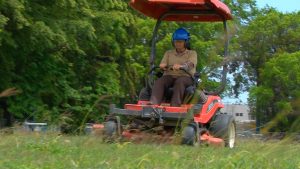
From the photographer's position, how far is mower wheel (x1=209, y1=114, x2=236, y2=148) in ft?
39.9

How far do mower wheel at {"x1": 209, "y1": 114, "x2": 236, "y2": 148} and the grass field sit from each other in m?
3.95

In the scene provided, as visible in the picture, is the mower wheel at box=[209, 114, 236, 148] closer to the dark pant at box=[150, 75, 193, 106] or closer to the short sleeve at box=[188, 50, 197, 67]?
the dark pant at box=[150, 75, 193, 106]

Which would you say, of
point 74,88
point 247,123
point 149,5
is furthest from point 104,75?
point 247,123

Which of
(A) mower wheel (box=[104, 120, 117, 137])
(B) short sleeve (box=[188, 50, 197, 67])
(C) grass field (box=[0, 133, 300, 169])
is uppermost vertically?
(B) short sleeve (box=[188, 50, 197, 67])

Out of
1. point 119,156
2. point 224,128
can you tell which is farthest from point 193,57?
point 119,156

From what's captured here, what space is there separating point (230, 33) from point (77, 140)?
2.90 meters

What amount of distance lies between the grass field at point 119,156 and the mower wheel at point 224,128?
3.95 metres

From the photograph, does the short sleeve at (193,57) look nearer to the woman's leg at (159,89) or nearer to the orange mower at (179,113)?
the orange mower at (179,113)

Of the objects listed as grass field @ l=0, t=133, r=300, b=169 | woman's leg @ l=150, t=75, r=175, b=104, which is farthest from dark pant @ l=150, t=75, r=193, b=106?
grass field @ l=0, t=133, r=300, b=169

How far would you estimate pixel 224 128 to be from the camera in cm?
1231

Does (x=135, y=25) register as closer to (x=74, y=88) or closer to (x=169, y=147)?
(x=74, y=88)

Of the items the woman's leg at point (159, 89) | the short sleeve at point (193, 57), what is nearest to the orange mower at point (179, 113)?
the woman's leg at point (159, 89)

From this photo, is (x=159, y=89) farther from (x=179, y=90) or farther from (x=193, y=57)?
(x=193, y=57)

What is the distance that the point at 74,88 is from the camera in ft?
92.9
